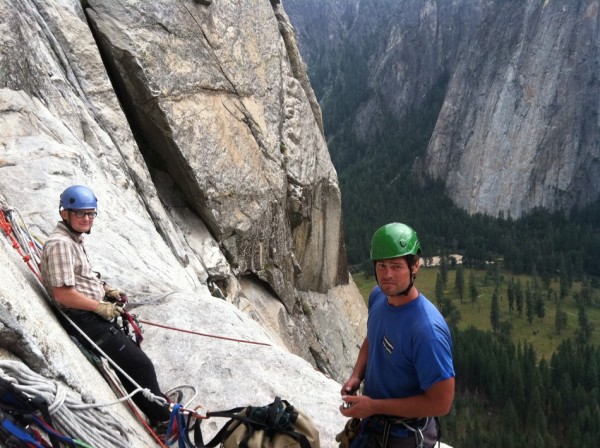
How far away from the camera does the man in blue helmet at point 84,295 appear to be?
6.07 metres

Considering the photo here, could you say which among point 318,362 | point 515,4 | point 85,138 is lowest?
point 318,362

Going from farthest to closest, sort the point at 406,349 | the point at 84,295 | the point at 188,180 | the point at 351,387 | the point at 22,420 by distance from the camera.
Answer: the point at 188,180, the point at 84,295, the point at 351,387, the point at 406,349, the point at 22,420

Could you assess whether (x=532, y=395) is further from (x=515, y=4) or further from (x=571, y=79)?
(x=515, y=4)

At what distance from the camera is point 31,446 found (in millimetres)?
4320

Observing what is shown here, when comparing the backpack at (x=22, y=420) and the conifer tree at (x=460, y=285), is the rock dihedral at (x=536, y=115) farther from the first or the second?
the backpack at (x=22, y=420)

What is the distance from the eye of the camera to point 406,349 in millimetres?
4758

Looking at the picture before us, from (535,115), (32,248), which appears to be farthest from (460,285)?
(32,248)

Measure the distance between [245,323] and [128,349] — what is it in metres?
3.84

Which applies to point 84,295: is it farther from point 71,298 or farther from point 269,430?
point 269,430

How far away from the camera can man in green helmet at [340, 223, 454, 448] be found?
459 cm

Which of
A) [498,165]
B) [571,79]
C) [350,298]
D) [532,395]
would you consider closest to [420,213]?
[498,165]

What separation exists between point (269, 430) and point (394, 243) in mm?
2283

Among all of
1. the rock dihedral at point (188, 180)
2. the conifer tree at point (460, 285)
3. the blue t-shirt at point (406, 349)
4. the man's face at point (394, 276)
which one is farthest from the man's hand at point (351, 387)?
the conifer tree at point (460, 285)

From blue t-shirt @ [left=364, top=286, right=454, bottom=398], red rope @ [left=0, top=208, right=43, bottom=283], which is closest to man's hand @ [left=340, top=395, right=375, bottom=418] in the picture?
blue t-shirt @ [left=364, top=286, right=454, bottom=398]
